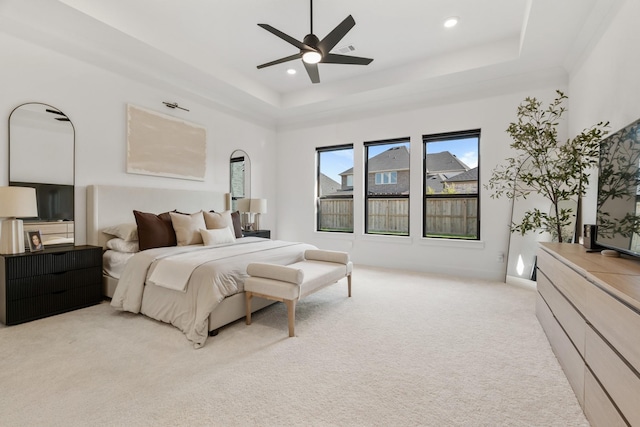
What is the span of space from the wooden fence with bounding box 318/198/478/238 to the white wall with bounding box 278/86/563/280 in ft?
0.67

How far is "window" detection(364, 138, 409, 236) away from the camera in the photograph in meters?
5.42

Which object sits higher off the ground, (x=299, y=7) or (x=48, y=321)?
(x=299, y=7)

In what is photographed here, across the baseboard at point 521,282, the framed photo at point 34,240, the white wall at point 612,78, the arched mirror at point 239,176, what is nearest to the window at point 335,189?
the arched mirror at point 239,176

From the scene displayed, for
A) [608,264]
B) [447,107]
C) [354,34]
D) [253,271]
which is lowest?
[253,271]

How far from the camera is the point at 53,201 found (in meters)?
3.29

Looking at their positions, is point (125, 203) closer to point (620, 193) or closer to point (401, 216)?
point (401, 216)

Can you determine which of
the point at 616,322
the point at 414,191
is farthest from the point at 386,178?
the point at 616,322

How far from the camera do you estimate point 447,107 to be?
4.86 metres

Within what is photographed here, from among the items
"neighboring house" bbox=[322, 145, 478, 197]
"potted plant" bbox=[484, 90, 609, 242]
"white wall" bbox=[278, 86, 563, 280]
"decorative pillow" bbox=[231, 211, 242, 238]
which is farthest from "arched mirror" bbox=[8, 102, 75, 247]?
"potted plant" bbox=[484, 90, 609, 242]

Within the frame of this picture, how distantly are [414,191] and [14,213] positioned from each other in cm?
512

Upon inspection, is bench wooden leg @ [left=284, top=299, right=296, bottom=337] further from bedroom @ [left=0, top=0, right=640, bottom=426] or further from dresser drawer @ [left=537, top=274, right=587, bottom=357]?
bedroom @ [left=0, top=0, right=640, bottom=426]

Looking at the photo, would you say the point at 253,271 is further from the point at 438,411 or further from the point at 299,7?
the point at 299,7

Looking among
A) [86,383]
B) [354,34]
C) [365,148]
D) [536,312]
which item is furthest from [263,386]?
[365,148]

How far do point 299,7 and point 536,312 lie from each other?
410 cm
